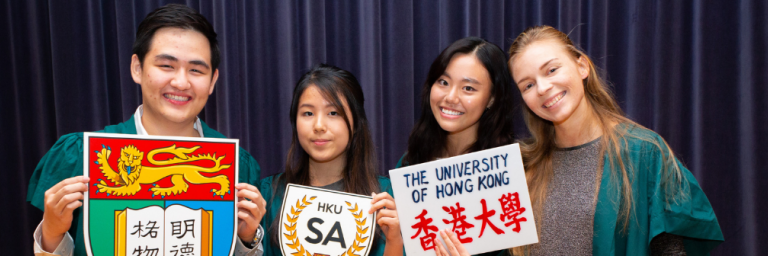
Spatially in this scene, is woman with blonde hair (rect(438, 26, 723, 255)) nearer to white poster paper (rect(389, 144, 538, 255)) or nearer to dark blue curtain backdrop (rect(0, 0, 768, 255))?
white poster paper (rect(389, 144, 538, 255))

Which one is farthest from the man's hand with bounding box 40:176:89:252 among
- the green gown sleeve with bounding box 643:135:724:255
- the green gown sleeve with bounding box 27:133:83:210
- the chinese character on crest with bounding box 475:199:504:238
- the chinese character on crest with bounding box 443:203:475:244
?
the green gown sleeve with bounding box 643:135:724:255

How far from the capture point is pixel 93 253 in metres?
1.46

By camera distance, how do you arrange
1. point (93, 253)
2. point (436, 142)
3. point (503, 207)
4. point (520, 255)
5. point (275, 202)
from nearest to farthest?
point (93, 253), point (503, 207), point (520, 255), point (275, 202), point (436, 142)

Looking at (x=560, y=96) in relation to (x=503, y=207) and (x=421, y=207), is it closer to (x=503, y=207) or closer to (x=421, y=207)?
(x=503, y=207)

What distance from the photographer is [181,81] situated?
1.74 m

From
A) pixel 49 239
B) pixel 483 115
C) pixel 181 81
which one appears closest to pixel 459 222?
pixel 483 115

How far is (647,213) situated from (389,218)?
93 centimetres

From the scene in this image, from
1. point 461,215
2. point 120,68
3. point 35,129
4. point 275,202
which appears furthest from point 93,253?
point 35,129

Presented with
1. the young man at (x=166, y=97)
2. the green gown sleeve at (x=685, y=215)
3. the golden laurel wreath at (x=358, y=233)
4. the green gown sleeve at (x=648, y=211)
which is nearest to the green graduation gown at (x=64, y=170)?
the young man at (x=166, y=97)

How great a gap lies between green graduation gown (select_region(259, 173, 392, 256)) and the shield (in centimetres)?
33

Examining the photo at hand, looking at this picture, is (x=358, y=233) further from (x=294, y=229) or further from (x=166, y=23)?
(x=166, y=23)

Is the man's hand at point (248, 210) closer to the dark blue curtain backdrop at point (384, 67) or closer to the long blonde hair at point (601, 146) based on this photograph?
the long blonde hair at point (601, 146)

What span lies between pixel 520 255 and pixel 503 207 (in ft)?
0.87

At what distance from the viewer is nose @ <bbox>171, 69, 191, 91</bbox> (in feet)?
5.69
